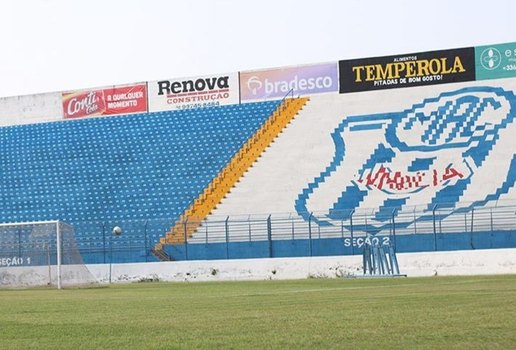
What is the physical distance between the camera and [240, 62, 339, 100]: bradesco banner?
43969mm

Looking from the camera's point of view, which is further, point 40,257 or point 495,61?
point 495,61

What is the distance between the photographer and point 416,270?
3325 cm

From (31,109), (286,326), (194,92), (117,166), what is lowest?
(286,326)

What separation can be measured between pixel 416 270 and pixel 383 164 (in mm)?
8729

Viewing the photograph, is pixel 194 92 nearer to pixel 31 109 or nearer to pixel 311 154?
pixel 311 154

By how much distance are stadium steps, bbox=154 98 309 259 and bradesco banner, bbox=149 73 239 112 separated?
2.77 metres

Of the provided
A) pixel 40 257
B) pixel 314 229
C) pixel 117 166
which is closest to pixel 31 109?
pixel 117 166

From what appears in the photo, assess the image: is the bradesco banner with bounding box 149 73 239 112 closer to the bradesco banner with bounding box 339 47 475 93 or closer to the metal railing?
the bradesco banner with bounding box 339 47 475 93

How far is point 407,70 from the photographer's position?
140ft

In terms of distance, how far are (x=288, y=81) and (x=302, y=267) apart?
1252 cm

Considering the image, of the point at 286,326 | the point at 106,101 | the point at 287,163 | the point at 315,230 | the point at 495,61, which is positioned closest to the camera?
the point at 286,326

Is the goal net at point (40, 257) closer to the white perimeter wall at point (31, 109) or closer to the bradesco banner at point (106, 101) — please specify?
the bradesco banner at point (106, 101)

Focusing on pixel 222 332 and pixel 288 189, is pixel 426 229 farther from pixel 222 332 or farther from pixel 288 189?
pixel 222 332

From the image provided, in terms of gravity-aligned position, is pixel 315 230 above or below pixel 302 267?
above
